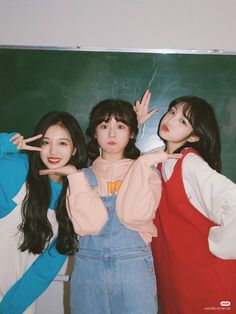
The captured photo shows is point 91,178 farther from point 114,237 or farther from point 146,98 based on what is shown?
point 146,98

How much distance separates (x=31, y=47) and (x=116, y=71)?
576 millimetres

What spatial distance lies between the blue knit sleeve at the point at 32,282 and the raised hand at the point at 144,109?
899 mm

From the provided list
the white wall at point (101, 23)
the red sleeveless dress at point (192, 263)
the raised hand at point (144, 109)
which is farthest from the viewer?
the white wall at point (101, 23)

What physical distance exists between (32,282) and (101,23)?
165cm

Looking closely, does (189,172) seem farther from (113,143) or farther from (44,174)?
(44,174)

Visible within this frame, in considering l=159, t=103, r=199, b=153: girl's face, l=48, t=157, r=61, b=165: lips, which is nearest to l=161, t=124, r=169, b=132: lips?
l=159, t=103, r=199, b=153: girl's face

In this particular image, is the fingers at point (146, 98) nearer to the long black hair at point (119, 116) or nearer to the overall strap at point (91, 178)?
the long black hair at point (119, 116)

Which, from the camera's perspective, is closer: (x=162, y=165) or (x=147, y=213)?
(x=147, y=213)

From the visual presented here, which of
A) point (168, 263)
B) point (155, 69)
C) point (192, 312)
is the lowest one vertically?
point (192, 312)

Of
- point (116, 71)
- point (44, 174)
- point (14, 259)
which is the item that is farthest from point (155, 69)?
point (14, 259)

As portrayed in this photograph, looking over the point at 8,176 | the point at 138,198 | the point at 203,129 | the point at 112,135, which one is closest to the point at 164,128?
the point at 203,129

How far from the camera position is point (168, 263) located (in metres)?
1.46

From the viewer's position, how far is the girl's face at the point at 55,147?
149 cm

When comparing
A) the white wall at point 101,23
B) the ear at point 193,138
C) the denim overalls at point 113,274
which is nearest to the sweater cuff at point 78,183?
the denim overalls at point 113,274
